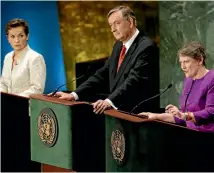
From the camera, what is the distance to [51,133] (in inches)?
183

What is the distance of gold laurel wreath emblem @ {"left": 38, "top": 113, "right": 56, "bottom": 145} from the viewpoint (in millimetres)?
4633

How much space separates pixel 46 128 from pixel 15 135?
74 cm

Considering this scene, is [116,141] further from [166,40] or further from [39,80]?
[166,40]

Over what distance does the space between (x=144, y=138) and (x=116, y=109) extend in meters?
0.45

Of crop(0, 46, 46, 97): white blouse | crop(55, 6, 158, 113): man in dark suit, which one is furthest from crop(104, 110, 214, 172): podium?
crop(0, 46, 46, 97): white blouse

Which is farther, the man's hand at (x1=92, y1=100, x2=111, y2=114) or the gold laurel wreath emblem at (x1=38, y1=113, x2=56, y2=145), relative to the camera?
the gold laurel wreath emblem at (x1=38, y1=113, x2=56, y2=145)

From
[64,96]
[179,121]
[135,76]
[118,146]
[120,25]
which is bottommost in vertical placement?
[118,146]

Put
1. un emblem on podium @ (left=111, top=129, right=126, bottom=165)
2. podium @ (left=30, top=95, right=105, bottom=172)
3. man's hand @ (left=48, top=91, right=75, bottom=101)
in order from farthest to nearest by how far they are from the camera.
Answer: man's hand @ (left=48, top=91, right=75, bottom=101), podium @ (left=30, top=95, right=105, bottom=172), un emblem on podium @ (left=111, top=129, right=126, bottom=165)

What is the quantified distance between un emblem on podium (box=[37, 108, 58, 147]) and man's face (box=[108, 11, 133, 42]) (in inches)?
26.1

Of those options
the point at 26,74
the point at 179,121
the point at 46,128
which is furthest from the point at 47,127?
the point at 179,121

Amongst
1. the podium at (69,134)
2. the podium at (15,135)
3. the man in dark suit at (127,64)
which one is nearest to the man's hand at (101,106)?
the man in dark suit at (127,64)

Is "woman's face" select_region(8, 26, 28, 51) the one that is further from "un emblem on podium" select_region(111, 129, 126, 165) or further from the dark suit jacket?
"un emblem on podium" select_region(111, 129, 126, 165)

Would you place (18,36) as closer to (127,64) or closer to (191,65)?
(127,64)

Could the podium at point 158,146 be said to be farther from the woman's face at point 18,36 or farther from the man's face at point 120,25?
the woman's face at point 18,36
